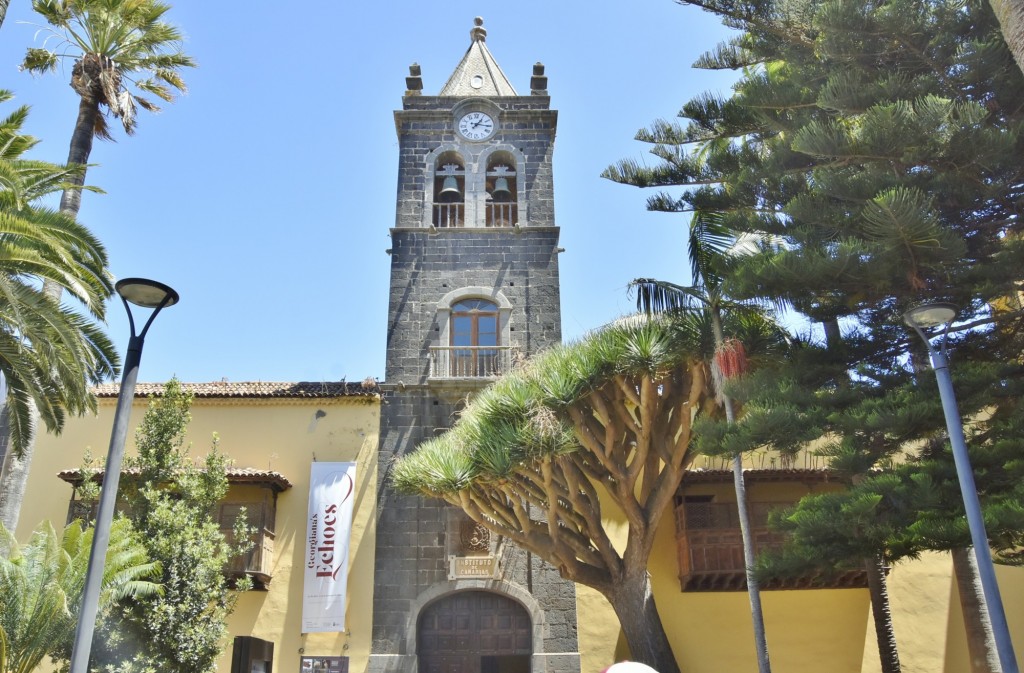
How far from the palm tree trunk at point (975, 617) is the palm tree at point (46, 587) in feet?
38.1

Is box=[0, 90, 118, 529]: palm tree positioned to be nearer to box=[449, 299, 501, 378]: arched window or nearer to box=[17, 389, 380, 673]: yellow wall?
box=[17, 389, 380, 673]: yellow wall

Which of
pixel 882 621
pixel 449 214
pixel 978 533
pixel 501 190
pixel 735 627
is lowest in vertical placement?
pixel 882 621

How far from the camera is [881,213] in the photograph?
974 centimetres

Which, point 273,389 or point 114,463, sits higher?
point 273,389

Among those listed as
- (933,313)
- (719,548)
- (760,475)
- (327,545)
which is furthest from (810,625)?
(933,313)

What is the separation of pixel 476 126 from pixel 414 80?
209 centimetres

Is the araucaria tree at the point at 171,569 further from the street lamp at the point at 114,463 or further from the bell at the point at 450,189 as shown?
the bell at the point at 450,189

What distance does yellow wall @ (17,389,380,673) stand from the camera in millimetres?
16391

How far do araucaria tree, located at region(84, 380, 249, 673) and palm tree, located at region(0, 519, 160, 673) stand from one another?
2.50 ft

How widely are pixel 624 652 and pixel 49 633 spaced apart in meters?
9.72

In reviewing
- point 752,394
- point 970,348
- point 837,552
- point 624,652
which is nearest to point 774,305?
point 752,394

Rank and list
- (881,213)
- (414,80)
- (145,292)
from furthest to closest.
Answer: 1. (414,80)
2. (881,213)
3. (145,292)

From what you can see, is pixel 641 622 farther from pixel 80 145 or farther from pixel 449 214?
pixel 80 145

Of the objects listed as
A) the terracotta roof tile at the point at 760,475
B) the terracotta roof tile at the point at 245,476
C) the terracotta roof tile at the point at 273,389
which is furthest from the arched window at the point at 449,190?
the terracotta roof tile at the point at 760,475
